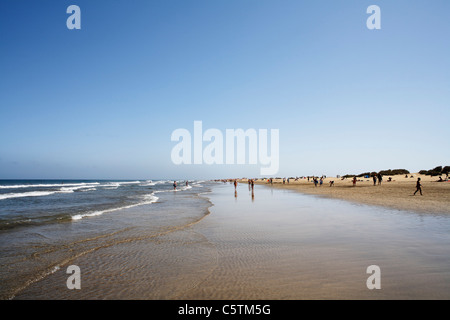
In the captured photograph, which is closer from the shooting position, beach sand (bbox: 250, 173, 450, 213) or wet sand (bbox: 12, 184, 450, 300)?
wet sand (bbox: 12, 184, 450, 300)

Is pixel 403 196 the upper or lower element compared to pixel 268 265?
lower

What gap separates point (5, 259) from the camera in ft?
22.8

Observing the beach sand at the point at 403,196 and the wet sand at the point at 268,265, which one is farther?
the beach sand at the point at 403,196

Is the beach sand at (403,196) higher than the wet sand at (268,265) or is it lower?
lower

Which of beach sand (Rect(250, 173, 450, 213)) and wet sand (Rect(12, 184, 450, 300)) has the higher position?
wet sand (Rect(12, 184, 450, 300))

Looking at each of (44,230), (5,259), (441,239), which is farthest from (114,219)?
(441,239)

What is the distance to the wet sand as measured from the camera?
4.65 m

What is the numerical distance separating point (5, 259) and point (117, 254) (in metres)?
3.17

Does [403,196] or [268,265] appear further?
[403,196]

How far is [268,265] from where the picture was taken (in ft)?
19.7

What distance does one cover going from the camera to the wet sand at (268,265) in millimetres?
4647
